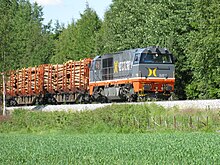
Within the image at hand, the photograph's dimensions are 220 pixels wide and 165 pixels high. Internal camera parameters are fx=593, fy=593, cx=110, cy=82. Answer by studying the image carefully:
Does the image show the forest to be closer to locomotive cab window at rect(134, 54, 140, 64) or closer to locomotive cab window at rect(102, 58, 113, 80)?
→ locomotive cab window at rect(134, 54, 140, 64)

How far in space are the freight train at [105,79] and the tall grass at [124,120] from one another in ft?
12.3

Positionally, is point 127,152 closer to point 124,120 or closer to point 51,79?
point 124,120

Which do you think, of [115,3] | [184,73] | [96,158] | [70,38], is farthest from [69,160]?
[70,38]

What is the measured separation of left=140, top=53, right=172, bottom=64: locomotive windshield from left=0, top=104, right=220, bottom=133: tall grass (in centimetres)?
498

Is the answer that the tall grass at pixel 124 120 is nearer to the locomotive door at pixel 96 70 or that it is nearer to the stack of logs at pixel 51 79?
the locomotive door at pixel 96 70

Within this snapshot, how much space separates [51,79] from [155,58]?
1401cm

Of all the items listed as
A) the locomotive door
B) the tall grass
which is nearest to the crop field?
the tall grass

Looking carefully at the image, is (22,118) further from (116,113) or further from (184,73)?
(184,73)

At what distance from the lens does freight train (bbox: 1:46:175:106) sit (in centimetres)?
3459

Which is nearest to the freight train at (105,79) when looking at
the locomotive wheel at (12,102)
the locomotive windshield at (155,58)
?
the locomotive windshield at (155,58)

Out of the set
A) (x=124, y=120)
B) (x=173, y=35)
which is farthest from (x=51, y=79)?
(x=124, y=120)

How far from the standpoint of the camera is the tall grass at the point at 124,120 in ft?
88.4

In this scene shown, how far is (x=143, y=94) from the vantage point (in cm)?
3384

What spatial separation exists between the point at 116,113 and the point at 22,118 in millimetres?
9272
